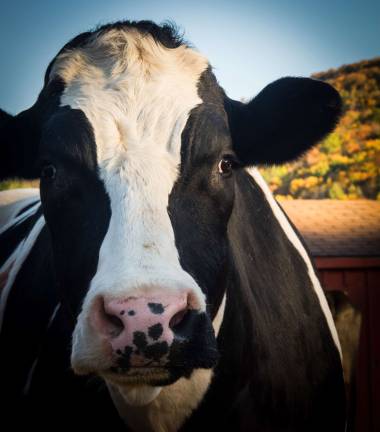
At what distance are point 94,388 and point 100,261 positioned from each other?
0.95 m

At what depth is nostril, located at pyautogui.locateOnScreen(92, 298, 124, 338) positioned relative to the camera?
1.41 meters

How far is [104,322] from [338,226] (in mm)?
6467

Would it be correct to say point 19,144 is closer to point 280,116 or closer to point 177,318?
point 280,116

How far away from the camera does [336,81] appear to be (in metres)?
23.7

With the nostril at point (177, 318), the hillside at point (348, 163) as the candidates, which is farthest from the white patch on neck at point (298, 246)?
the hillside at point (348, 163)

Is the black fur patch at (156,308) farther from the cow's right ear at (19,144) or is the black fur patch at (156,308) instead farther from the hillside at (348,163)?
the hillside at (348,163)

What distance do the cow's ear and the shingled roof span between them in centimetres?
396

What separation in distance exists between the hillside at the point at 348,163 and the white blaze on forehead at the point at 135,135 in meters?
13.0

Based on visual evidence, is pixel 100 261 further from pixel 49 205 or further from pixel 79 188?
pixel 49 205

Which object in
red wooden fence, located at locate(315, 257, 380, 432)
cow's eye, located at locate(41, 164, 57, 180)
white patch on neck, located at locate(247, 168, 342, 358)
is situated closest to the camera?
Answer: cow's eye, located at locate(41, 164, 57, 180)

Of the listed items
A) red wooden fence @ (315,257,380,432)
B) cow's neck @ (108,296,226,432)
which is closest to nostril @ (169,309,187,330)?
cow's neck @ (108,296,226,432)

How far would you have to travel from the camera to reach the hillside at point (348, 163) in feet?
54.7

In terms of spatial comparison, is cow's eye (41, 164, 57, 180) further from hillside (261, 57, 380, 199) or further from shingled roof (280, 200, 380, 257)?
hillside (261, 57, 380, 199)

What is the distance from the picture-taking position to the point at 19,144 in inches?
93.2
